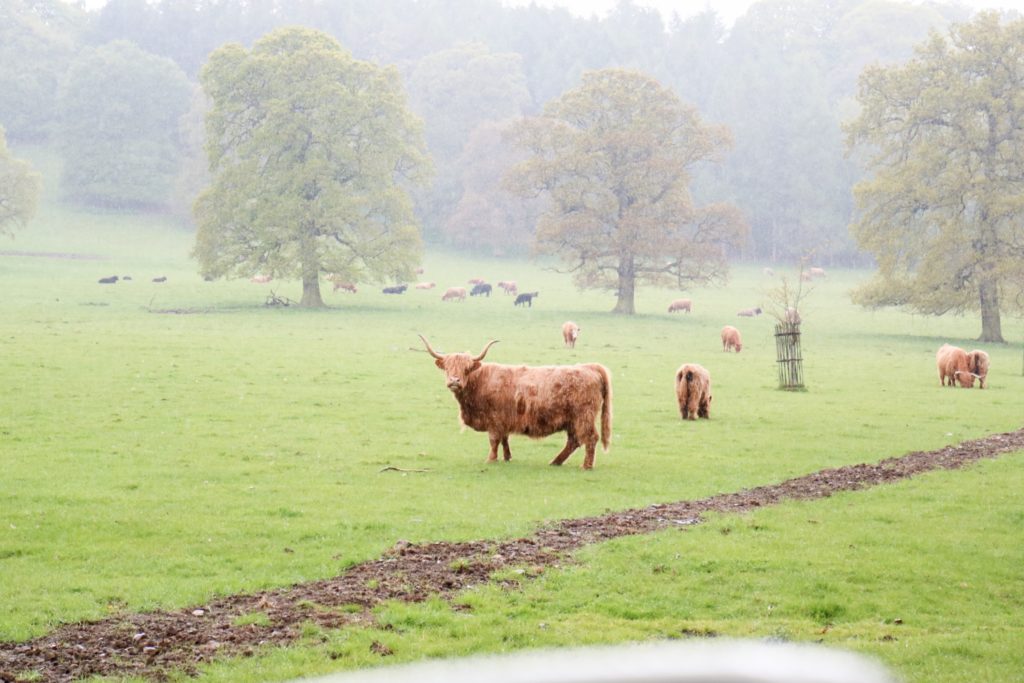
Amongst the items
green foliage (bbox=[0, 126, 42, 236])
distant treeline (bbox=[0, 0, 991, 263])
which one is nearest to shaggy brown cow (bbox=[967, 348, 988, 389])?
distant treeline (bbox=[0, 0, 991, 263])

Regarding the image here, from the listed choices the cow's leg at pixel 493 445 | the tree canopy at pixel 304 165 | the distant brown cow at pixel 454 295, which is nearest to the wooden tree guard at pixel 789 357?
the cow's leg at pixel 493 445

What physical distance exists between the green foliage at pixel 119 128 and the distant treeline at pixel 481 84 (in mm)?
170

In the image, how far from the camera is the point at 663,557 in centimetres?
1079

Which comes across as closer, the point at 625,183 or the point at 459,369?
the point at 459,369

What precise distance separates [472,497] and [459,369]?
316 cm

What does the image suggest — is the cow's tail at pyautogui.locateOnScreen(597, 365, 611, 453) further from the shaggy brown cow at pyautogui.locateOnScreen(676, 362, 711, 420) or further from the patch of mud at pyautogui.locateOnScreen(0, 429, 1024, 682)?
the shaggy brown cow at pyautogui.locateOnScreen(676, 362, 711, 420)

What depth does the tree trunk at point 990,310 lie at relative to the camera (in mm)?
45469

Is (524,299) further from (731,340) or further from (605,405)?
(605,405)

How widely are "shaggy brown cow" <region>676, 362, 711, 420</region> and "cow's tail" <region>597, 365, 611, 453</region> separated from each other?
5816mm

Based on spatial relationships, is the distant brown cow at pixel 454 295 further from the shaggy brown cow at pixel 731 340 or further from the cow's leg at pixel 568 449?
the cow's leg at pixel 568 449

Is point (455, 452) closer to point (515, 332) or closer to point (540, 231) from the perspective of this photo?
point (515, 332)

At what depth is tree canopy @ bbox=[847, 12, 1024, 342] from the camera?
149 ft

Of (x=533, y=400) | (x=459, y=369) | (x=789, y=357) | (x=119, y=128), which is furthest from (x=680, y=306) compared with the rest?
(x=119, y=128)

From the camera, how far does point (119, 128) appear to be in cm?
10231
